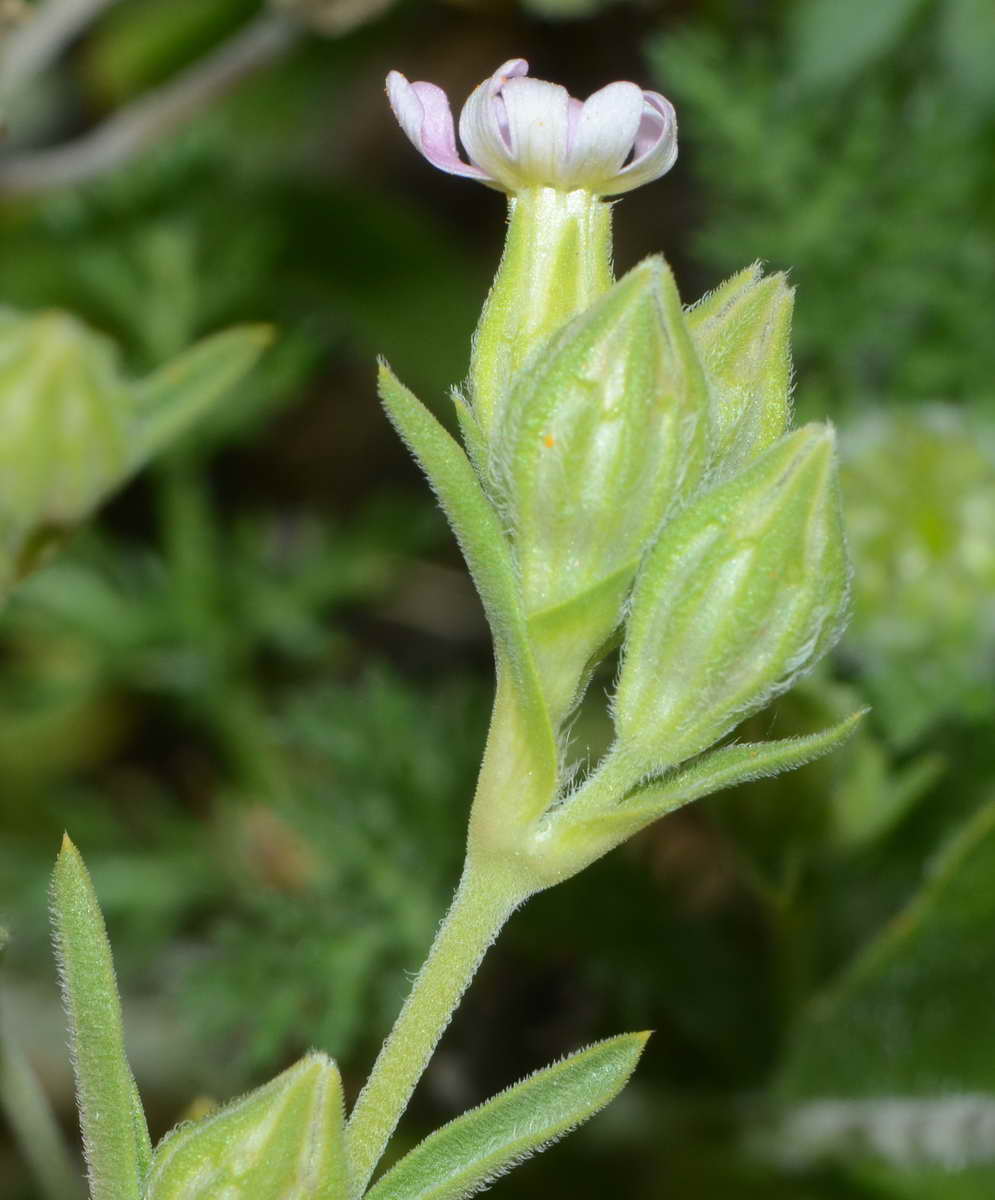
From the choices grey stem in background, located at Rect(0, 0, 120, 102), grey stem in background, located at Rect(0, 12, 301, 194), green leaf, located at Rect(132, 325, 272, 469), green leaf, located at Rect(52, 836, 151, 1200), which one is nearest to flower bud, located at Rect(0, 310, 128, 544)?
green leaf, located at Rect(132, 325, 272, 469)

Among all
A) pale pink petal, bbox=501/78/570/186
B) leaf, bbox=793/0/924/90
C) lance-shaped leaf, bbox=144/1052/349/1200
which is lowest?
lance-shaped leaf, bbox=144/1052/349/1200

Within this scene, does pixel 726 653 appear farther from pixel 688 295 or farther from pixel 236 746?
pixel 688 295

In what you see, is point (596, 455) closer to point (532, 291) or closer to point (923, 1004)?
point (532, 291)

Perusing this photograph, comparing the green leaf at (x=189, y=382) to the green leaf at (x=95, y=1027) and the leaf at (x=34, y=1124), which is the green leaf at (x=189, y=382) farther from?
the leaf at (x=34, y=1124)

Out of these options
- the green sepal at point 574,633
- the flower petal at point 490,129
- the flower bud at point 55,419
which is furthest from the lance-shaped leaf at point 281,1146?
the flower petal at point 490,129

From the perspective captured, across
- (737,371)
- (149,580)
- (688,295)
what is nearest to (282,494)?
(149,580)

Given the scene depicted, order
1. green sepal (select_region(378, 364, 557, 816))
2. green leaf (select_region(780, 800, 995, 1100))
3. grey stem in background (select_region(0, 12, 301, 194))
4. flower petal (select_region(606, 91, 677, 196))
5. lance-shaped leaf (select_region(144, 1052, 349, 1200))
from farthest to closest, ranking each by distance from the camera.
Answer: grey stem in background (select_region(0, 12, 301, 194)) → green leaf (select_region(780, 800, 995, 1100)) → flower petal (select_region(606, 91, 677, 196)) → green sepal (select_region(378, 364, 557, 816)) → lance-shaped leaf (select_region(144, 1052, 349, 1200))

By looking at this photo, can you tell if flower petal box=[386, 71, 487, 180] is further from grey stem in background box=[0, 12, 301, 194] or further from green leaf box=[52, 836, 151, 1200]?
grey stem in background box=[0, 12, 301, 194]
